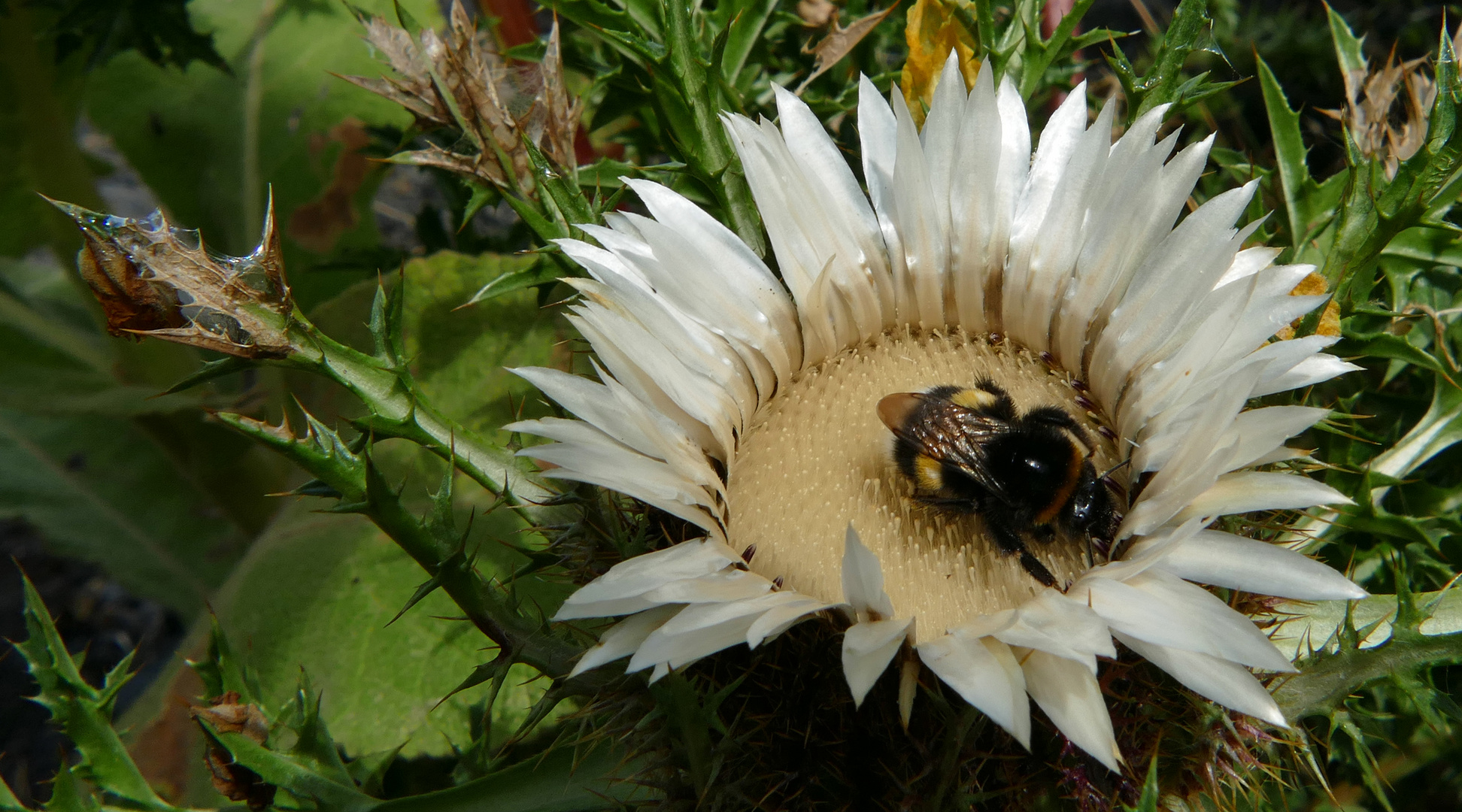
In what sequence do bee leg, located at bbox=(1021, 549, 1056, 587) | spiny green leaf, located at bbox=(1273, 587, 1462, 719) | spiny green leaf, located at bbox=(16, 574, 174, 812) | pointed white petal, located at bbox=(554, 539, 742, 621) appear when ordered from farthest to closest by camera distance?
spiny green leaf, located at bbox=(16, 574, 174, 812) < bee leg, located at bbox=(1021, 549, 1056, 587) < spiny green leaf, located at bbox=(1273, 587, 1462, 719) < pointed white petal, located at bbox=(554, 539, 742, 621)

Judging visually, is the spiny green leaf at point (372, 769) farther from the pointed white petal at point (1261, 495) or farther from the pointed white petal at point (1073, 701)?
the pointed white petal at point (1261, 495)

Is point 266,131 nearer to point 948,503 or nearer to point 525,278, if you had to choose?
point 525,278

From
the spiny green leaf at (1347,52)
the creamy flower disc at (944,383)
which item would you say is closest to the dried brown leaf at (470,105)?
the creamy flower disc at (944,383)

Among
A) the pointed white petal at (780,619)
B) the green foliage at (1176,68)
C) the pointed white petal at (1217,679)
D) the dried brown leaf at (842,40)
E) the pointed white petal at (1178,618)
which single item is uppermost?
the dried brown leaf at (842,40)

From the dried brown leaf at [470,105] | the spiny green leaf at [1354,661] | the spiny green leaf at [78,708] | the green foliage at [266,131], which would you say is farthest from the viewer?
the green foliage at [266,131]

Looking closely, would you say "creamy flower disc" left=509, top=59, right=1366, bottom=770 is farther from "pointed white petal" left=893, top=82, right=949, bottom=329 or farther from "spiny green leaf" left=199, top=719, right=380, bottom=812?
"spiny green leaf" left=199, top=719, right=380, bottom=812

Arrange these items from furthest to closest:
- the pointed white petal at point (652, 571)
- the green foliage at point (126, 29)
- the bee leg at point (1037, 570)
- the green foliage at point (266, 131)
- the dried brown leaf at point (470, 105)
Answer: the green foliage at point (266, 131) < the green foliage at point (126, 29) < the dried brown leaf at point (470, 105) < the bee leg at point (1037, 570) < the pointed white petal at point (652, 571)

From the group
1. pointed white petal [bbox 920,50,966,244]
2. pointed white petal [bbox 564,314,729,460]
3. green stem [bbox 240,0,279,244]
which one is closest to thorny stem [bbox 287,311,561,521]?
pointed white petal [bbox 564,314,729,460]
